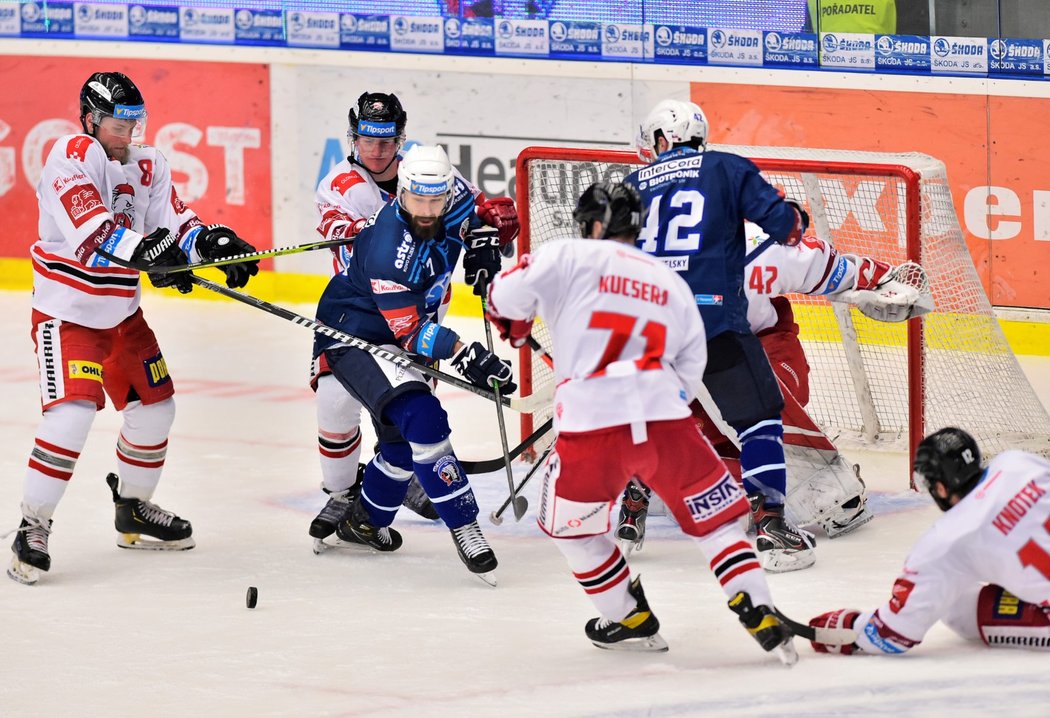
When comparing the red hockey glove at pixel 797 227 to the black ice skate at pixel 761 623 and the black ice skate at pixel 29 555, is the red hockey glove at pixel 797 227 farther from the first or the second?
the black ice skate at pixel 29 555

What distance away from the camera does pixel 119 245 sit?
166 inches

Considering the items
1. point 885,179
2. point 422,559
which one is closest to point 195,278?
point 422,559

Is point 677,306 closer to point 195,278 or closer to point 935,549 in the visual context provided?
point 935,549

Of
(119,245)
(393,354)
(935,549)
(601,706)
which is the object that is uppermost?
(119,245)

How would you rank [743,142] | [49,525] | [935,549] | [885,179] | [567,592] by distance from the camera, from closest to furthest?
[935,549] < [567,592] < [49,525] < [885,179] < [743,142]

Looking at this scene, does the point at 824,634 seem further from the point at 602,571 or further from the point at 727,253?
the point at 727,253

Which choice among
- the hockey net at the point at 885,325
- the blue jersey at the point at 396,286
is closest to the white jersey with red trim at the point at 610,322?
the blue jersey at the point at 396,286

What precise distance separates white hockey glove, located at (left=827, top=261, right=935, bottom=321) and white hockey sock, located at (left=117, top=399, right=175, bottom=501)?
6.01 ft

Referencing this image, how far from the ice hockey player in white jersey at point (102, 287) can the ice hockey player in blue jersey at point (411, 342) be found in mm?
322

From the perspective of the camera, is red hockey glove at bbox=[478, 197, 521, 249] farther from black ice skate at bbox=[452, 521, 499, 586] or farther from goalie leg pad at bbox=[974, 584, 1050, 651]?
goalie leg pad at bbox=[974, 584, 1050, 651]

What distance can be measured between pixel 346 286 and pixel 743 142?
113 inches

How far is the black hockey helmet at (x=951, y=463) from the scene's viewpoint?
327 centimetres

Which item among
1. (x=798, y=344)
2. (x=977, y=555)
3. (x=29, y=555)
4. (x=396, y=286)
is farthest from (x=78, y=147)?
(x=977, y=555)

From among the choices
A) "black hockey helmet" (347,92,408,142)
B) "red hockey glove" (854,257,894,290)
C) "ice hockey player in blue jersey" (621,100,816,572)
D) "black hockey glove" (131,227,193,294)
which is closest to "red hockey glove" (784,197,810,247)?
"ice hockey player in blue jersey" (621,100,816,572)
